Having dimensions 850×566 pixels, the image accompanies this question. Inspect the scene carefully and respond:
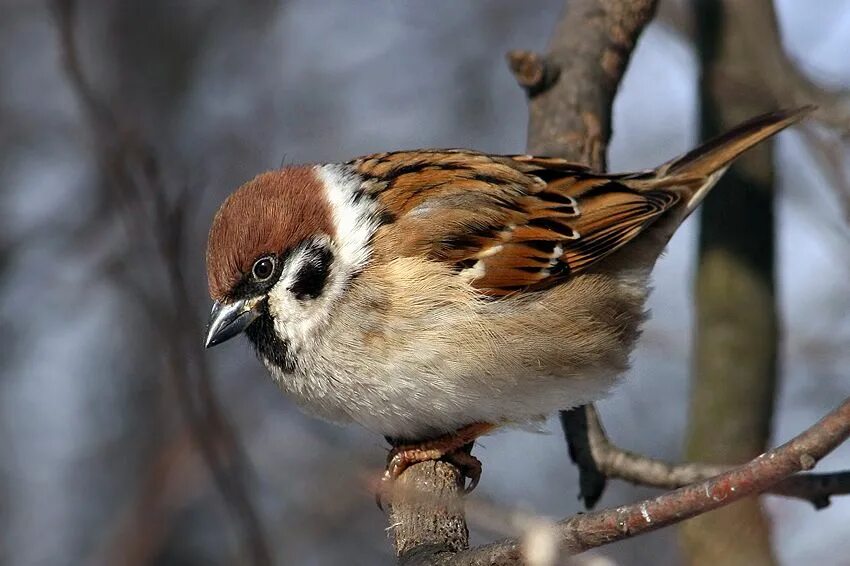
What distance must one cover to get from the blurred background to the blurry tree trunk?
33.3 inches

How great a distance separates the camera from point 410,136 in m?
7.88

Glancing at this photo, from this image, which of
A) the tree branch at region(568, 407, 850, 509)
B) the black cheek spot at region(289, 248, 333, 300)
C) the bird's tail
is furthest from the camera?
the bird's tail

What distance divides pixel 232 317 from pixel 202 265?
11.5 feet

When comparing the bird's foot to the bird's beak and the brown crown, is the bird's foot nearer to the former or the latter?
the bird's beak

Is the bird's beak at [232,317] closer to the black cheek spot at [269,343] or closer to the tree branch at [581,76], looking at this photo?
the black cheek spot at [269,343]

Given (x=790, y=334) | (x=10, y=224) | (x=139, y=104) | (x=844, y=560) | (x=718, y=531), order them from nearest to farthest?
(x=718, y=531) < (x=844, y=560) < (x=790, y=334) < (x=10, y=224) < (x=139, y=104)

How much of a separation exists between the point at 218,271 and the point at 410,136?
475 centimetres

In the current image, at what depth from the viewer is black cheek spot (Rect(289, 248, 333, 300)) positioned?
333cm

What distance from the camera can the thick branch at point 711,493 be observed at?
5.51 ft

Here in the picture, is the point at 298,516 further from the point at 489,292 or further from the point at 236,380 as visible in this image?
the point at 489,292

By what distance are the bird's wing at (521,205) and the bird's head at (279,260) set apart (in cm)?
16

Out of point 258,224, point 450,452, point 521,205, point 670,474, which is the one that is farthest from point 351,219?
point 670,474

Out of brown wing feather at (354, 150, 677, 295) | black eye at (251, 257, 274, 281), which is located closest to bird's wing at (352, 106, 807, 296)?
brown wing feather at (354, 150, 677, 295)

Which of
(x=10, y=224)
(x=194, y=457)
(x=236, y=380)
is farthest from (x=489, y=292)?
(x=10, y=224)
